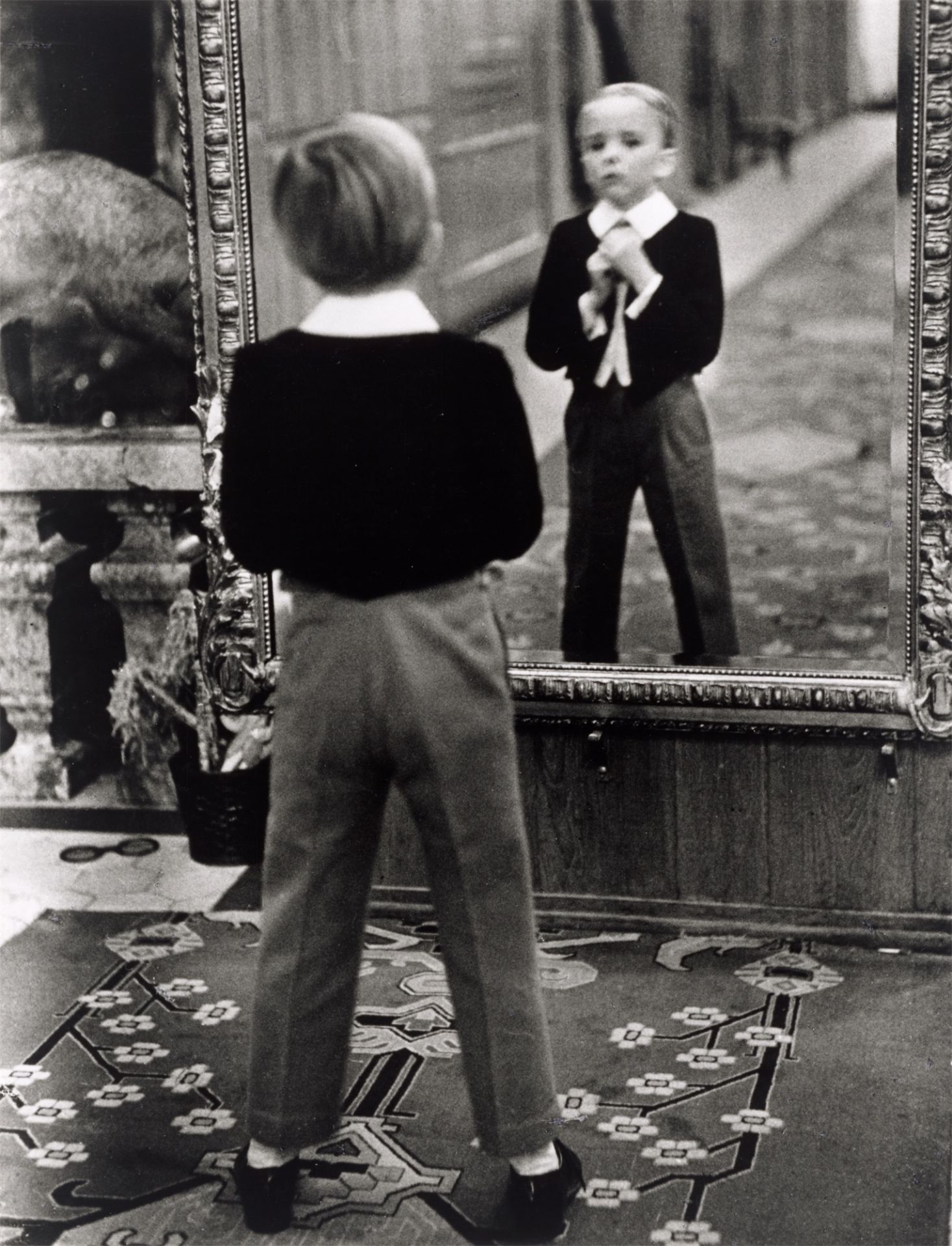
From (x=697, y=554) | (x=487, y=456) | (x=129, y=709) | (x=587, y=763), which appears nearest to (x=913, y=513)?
(x=697, y=554)

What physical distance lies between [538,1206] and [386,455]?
1.16m

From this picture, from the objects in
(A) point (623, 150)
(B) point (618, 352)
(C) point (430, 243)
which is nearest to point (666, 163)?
(A) point (623, 150)

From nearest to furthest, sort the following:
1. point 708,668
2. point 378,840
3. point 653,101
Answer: point 378,840, point 653,101, point 708,668

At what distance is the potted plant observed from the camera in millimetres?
4055

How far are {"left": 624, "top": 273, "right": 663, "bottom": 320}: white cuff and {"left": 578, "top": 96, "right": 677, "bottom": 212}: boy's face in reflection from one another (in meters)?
0.14

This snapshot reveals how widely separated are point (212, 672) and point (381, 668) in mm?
1439

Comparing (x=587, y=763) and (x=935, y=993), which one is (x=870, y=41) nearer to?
(x=587, y=763)

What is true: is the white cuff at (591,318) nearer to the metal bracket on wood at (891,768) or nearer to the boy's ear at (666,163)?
the boy's ear at (666,163)

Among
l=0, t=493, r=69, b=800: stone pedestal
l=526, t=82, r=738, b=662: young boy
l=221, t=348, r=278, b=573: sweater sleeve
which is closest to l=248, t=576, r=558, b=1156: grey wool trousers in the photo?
l=221, t=348, r=278, b=573: sweater sleeve

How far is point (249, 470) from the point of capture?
2.62 m

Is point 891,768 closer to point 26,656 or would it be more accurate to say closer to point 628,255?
point 628,255

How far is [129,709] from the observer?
4207 millimetres

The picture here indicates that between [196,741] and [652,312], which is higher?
[652,312]

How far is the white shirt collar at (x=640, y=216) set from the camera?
340 centimetres
